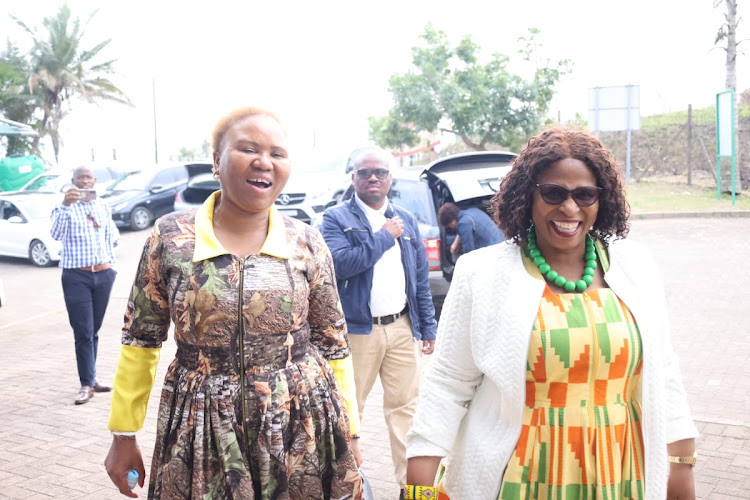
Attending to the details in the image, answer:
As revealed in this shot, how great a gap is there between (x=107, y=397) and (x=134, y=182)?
628 inches

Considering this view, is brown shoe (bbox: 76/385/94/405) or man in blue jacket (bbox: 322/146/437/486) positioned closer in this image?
man in blue jacket (bbox: 322/146/437/486)

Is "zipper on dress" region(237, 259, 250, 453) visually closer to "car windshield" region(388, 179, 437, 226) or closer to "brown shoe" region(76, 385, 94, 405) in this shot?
"brown shoe" region(76, 385, 94, 405)

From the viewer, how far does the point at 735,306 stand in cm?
961

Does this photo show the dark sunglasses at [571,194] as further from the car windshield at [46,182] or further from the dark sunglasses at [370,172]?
the car windshield at [46,182]

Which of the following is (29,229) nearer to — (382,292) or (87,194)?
(87,194)

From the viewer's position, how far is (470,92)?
21.8 meters

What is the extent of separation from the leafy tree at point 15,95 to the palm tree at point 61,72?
512 millimetres

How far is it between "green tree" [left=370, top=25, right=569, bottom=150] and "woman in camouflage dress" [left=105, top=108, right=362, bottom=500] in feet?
63.5

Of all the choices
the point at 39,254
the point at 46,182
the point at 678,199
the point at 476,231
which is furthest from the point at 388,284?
the point at 46,182

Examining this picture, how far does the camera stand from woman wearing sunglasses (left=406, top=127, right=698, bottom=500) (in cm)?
232

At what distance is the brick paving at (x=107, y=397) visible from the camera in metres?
4.91

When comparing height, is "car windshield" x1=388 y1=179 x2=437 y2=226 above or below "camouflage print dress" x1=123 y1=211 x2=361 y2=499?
above

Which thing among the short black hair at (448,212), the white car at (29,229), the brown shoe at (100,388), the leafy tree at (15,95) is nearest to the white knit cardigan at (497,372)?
the short black hair at (448,212)

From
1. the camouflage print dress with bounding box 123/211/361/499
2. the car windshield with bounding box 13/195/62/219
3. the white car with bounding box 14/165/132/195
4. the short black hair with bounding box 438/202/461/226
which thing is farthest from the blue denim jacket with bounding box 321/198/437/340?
the white car with bounding box 14/165/132/195
